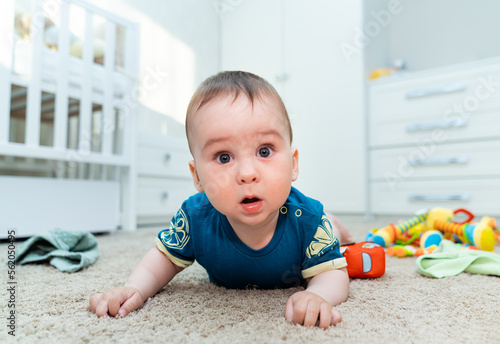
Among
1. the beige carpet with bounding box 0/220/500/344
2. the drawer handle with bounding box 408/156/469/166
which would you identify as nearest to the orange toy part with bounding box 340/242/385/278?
the beige carpet with bounding box 0/220/500/344

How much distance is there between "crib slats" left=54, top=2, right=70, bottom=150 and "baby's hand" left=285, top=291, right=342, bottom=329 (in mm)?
1202

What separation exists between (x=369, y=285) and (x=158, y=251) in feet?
1.22

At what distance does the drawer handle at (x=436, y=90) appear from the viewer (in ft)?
6.12

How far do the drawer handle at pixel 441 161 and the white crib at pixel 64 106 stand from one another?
1.43 meters

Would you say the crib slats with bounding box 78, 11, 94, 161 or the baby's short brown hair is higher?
the crib slats with bounding box 78, 11, 94, 161

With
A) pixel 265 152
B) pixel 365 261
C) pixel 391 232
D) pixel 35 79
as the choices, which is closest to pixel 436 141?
pixel 391 232

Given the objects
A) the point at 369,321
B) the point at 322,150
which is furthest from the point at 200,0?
the point at 369,321

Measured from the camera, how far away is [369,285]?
2.17 ft

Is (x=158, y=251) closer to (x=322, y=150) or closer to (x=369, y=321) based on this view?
(x=369, y=321)

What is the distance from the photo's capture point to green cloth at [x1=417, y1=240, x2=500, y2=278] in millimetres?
724

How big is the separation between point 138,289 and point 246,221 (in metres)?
0.21

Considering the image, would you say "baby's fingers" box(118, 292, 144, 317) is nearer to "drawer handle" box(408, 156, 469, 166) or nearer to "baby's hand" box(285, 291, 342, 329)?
"baby's hand" box(285, 291, 342, 329)

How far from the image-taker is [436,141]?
6.37ft

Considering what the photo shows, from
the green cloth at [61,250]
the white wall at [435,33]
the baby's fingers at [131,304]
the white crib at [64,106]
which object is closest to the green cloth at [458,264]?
the baby's fingers at [131,304]
